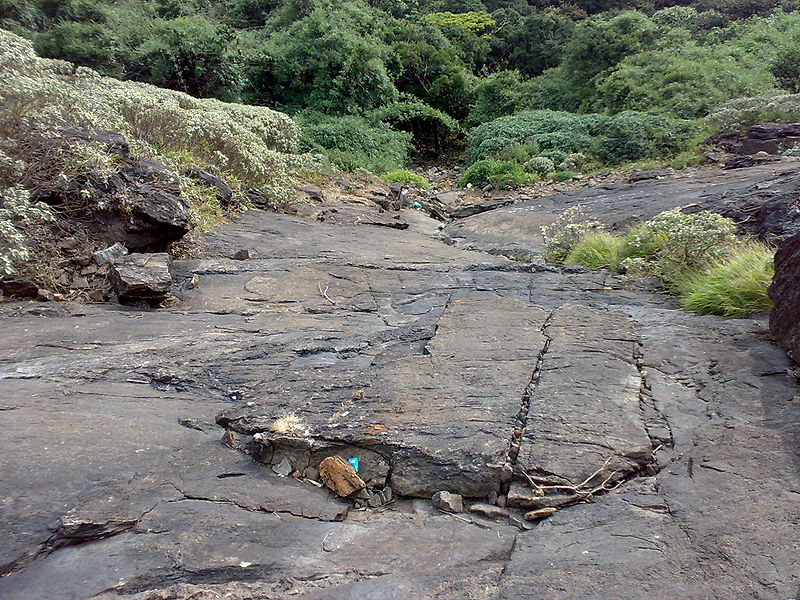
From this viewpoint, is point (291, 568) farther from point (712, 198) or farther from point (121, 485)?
point (712, 198)

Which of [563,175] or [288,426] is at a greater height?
[563,175]

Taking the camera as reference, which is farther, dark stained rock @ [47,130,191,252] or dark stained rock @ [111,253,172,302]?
dark stained rock @ [47,130,191,252]

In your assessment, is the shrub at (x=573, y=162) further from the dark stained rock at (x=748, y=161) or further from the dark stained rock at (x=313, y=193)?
the dark stained rock at (x=313, y=193)

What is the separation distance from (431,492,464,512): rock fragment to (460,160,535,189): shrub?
1094 centimetres

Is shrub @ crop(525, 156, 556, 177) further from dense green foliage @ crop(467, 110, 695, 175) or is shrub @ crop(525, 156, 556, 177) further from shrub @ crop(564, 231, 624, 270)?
shrub @ crop(564, 231, 624, 270)

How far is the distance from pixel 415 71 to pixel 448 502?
→ 2037cm

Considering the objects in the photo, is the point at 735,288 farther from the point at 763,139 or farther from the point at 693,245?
the point at 763,139

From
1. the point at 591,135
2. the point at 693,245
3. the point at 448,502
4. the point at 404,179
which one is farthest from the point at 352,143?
the point at 448,502

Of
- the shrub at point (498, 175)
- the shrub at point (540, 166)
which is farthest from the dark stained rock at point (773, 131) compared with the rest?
the shrub at point (498, 175)

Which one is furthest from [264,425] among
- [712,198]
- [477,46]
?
[477,46]

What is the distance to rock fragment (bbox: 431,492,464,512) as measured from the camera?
2.19 metres

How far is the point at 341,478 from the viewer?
7.54ft

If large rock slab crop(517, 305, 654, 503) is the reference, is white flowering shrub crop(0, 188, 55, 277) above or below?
above

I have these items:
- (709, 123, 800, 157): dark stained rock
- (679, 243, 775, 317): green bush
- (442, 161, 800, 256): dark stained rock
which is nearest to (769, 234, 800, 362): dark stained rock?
(679, 243, 775, 317): green bush
